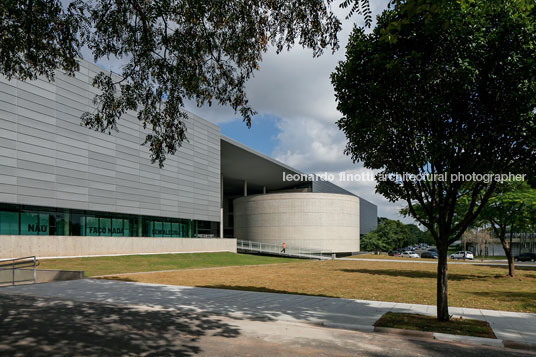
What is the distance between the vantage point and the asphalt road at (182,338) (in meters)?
7.16

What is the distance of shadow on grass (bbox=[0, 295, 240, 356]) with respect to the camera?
7070 millimetres

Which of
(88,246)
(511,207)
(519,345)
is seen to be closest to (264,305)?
(519,345)

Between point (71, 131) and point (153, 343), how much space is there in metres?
33.4

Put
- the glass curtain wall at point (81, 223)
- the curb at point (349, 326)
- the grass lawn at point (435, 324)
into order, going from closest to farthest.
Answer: the grass lawn at point (435, 324) → the curb at point (349, 326) → the glass curtain wall at point (81, 223)

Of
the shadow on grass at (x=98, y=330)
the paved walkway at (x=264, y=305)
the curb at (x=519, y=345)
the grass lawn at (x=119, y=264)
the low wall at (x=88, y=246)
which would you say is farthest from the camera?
the low wall at (x=88, y=246)

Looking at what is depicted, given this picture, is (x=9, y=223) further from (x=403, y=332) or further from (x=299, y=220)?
(x=299, y=220)

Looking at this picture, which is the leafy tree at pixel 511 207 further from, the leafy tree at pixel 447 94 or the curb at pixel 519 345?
the curb at pixel 519 345

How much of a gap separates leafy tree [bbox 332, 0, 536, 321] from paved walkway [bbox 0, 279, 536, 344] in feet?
6.08

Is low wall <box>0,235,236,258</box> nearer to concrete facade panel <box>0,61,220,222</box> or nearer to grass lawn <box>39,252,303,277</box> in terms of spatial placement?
grass lawn <box>39,252,303,277</box>

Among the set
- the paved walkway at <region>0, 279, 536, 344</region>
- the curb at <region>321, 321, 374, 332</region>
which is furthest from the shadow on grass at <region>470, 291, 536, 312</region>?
the curb at <region>321, 321, 374, 332</region>

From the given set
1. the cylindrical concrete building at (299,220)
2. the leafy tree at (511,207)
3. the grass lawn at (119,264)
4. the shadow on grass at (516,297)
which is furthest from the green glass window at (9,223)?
the cylindrical concrete building at (299,220)

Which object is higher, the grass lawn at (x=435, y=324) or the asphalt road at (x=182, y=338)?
the asphalt road at (x=182, y=338)

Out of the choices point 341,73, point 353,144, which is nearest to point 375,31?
point 341,73

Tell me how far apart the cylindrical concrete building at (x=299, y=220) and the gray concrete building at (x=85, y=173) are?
12.4 meters
